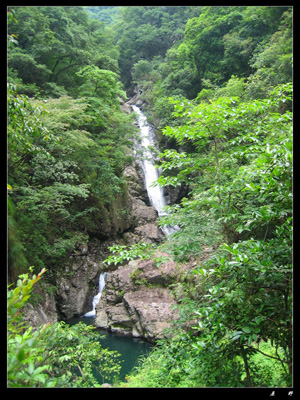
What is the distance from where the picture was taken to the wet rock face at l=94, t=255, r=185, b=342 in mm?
7457

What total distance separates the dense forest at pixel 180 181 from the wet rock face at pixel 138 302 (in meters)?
0.90

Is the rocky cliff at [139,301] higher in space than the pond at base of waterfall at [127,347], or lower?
higher

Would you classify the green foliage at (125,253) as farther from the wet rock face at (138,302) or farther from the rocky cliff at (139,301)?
the wet rock face at (138,302)

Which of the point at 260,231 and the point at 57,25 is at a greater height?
the point at 57,25

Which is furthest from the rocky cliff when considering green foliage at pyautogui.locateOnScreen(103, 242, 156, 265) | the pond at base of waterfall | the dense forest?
green foliage at pyautogui.locateOnScreen(103, 242, 156, 265)

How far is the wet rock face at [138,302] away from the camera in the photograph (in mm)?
7457

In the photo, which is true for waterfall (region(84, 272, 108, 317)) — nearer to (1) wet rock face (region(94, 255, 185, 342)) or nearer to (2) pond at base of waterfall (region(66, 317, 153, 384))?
(1) wet rock face (region(94, 255, 185, 342))

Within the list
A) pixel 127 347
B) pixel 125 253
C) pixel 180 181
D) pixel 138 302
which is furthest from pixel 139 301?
pixel 180 181

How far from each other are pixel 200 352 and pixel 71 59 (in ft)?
44.4

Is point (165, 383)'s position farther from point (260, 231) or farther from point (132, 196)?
point (132, 196)

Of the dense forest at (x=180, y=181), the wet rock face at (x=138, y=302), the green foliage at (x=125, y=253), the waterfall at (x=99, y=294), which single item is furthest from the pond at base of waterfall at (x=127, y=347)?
the green foliage at (x=125, y=253)
